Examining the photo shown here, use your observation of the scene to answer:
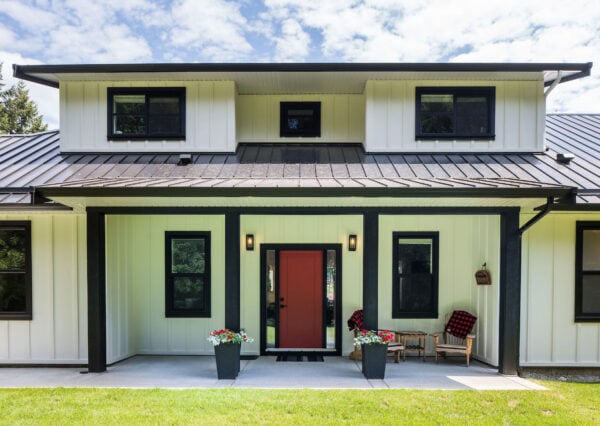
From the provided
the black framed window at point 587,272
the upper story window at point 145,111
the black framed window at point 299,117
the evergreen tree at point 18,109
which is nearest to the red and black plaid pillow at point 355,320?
the black framed window at point 587,272

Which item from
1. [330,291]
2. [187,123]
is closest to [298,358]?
[330,291]

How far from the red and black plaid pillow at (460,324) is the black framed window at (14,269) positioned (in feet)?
23.7

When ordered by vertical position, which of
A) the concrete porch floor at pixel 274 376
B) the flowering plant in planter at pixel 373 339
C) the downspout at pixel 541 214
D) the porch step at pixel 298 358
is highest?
the downspout at pixel 541 214

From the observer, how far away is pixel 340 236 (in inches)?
295

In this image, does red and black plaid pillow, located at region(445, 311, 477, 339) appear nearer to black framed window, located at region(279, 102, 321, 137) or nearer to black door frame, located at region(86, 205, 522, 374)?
black door frame, located at region(86, 205, 522, 374)

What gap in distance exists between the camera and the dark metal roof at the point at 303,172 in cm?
494

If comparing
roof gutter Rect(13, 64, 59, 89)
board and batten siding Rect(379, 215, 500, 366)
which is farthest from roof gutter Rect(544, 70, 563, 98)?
roof gutter Rect(13, 64, 59, 89)

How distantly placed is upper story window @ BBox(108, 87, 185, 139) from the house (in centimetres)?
3

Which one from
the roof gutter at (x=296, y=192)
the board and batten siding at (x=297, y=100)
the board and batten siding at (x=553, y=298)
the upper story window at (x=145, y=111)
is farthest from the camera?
the board and batten siding at (x=297, y=100)

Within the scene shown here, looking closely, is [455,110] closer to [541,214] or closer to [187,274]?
[541,214]

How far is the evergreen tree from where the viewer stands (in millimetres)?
29375

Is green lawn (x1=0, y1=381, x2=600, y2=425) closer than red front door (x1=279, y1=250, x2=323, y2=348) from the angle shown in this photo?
Yes

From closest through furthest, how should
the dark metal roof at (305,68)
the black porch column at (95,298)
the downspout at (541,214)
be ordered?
1. the downspout at (541,214)
2. the black porch column at (95,298)
3. the dark metal roof at (305,68)

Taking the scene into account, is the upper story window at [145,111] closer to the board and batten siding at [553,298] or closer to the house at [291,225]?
the house at [291,225]
